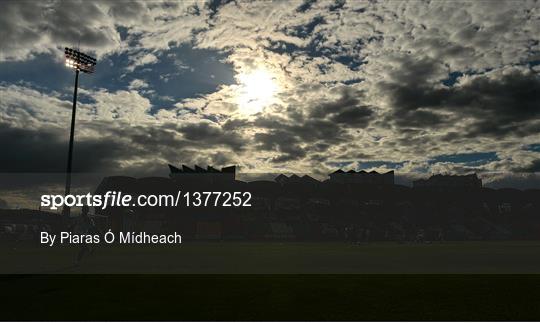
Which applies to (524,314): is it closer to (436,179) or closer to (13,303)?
(13,303)

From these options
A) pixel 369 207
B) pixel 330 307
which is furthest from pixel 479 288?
pixel 369 207

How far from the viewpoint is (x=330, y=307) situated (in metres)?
8.93

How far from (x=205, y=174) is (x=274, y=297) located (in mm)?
77503

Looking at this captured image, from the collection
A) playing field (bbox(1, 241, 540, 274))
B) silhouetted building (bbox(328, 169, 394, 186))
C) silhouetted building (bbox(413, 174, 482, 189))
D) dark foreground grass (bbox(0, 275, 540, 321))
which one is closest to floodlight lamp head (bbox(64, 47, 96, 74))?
playing field (bbox(1, 241, 540, 274))

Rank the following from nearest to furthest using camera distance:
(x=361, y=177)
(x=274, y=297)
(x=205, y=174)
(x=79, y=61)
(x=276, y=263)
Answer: (x=274, y=297), (x=276, y=263), (x=79, y=61), (x=205, y=174), (x=361, y=177)

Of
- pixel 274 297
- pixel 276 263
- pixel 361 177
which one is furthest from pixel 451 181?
pixel 274 297

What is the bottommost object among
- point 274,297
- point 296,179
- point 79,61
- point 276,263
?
point 276,263

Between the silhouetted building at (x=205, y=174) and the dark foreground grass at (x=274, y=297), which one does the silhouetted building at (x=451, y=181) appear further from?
the dark foreground grass at (x=274, y=297)

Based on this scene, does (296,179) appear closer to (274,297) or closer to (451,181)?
(451,181)

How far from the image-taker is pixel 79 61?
52.2 m

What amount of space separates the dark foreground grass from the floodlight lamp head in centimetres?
4323

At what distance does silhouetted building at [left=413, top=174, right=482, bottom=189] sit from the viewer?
350 ft

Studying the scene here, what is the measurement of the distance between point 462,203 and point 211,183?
1976 inches

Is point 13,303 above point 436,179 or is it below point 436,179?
below
